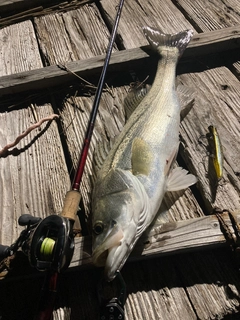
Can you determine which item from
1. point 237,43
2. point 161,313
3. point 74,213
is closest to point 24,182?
point 74,213

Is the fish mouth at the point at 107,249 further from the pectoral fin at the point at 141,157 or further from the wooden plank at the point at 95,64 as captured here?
the wooden plank at the point at 95,64

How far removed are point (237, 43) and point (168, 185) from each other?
6.76 ft

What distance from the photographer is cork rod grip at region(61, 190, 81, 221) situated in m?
1.93

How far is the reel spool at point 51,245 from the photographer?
1.58 m

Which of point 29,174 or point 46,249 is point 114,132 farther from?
point 46,249

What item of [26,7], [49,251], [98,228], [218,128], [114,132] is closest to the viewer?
[49,251]

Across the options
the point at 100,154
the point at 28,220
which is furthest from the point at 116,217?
the point at 100,154

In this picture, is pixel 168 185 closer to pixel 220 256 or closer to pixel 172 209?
pixel 172 209

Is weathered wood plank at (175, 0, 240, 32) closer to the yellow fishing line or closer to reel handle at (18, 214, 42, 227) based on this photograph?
reel handle at (18, 214, 42, 227)

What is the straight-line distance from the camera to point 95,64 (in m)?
3.28

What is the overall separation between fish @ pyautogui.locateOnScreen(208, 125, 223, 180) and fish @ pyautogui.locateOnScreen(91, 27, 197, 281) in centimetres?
24

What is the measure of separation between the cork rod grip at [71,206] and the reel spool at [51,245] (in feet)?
0.78

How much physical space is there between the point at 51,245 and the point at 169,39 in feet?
8.45

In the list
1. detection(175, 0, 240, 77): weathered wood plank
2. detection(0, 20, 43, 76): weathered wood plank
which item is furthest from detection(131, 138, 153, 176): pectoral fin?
detection(175, 0, 240, 77): weathered wood plank
